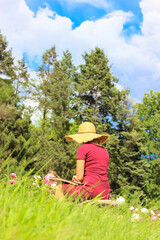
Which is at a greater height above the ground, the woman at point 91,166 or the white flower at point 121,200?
the woman at point 91,166

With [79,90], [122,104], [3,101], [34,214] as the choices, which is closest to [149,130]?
[122,104]

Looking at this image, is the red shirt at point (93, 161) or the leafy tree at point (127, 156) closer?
the red shirt at point (93, 161)

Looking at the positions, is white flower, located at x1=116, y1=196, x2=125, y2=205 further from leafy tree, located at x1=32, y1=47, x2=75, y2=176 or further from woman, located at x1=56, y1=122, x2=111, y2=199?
leafy tree, located at x1=32, y1=47, x2=75, y2=176

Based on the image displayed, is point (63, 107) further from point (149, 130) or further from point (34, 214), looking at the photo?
point (34, 214)

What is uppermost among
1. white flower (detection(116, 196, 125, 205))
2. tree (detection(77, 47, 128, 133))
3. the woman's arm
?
tree (detection(77, 47, 128, 133))

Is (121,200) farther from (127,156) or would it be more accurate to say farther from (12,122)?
(127,156)

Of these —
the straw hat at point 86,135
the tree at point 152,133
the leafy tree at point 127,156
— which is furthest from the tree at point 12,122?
the straw hat at point 86,135

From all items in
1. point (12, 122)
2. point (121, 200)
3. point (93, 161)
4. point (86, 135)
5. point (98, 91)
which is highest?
point (98, 91)

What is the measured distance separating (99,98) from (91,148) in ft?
71.8

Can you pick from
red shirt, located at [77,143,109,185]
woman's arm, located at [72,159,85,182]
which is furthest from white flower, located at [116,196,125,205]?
woman's arm, located at [72,159,85,182]

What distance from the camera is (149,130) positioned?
97.2ft

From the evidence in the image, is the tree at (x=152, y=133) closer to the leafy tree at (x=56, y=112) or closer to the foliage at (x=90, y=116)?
the foliage at (x=90, y=116)

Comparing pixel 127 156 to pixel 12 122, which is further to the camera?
pixel 127 156

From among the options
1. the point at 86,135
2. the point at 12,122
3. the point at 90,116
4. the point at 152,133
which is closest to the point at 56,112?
the point at 90,116
